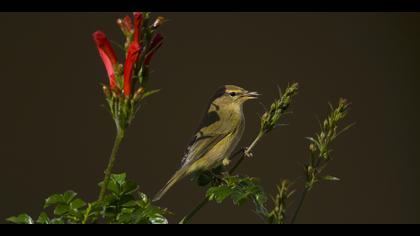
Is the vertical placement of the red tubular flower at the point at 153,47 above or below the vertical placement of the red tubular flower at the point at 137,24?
below

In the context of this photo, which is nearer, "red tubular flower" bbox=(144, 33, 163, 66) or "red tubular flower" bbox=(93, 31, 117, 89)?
"red tubular flower" bbox=(144, 33, 163, 66)

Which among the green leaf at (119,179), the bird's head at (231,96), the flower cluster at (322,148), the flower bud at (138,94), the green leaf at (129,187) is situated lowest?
the green leaf at (129,187)

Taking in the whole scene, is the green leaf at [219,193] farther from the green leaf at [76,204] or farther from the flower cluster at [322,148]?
the green leaf at [76,204]

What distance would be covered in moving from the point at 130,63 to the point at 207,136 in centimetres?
146

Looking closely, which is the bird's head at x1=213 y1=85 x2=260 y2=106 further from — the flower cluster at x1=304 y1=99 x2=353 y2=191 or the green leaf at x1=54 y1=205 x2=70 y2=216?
the green leaf at x1=54 y1=205 x2=70 y2=216

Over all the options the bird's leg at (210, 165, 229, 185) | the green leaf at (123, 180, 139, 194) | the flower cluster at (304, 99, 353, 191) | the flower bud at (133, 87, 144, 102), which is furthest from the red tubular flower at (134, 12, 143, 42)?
the bird's leg at (210, 165, 229, 185)

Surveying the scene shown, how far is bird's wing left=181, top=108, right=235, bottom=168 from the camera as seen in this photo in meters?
2.57

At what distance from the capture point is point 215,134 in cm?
273

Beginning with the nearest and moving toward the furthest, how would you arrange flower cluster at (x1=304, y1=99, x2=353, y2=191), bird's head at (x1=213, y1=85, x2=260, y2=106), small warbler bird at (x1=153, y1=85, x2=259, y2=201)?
flower cluster at (x1=304, y1=99, x2=353, y2=191) → small warbler bird at (x1=153, y1=85, x2=259, y2=201) → bird's head at (x1=213, y1=85, x2=260, y2=106)

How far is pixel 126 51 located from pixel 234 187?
43 cm

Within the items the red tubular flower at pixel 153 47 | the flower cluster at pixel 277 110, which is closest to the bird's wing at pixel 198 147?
the flower cluster at pixel 277 110

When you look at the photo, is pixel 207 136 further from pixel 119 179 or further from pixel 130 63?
pixel 130 63

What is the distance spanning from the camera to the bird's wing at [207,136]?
2.57 metres

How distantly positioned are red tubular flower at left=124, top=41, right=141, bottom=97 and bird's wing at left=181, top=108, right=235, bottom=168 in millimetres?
1311
